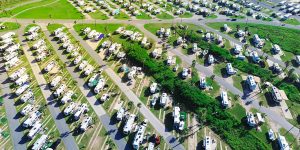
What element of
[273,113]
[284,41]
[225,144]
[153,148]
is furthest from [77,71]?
[284,41]

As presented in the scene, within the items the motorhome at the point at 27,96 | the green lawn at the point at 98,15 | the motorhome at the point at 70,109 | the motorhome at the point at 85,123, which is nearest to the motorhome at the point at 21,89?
the motorhome at the point at 27,96

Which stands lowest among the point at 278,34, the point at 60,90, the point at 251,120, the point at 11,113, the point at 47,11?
the point at 11,113

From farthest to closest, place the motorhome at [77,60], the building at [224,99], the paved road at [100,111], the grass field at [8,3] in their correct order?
the grass field at [8,3] < the motorhome at [77,60] < the building at [224,99] < the paved road at [100,111]

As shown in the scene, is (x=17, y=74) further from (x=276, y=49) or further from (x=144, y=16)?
(x=276, y=49)

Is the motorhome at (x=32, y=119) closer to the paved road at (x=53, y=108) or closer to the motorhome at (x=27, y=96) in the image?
the paved road at (x=53, y=108)

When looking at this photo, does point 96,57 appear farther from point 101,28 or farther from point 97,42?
point 101,28

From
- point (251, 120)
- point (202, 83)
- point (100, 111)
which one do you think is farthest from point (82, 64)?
point (251, 120)
